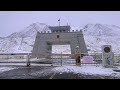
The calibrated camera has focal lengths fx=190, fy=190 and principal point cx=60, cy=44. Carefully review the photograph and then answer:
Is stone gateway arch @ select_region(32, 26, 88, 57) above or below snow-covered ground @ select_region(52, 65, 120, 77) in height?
above

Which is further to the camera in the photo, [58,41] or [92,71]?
[58,41]

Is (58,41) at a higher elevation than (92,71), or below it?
higher

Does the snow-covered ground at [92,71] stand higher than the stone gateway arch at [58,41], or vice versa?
the stone gateway arch at [58,41]

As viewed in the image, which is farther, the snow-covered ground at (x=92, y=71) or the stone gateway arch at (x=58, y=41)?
the stone gateway arch at (x=58, y=41)

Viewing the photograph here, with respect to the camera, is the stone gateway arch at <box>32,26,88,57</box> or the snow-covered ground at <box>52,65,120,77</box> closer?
the snow-covered ground at <box>52,65,120,77</box>
